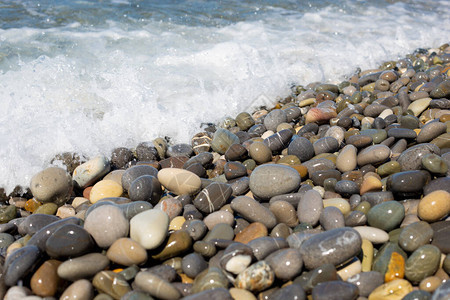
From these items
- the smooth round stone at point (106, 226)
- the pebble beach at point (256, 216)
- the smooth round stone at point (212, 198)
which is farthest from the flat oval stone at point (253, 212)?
the smooth round stone at point (106, 226)

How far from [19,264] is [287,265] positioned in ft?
4.88

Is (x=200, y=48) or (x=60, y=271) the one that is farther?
(x=200, y=48)

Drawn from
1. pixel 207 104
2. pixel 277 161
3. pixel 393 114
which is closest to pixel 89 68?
pixel 207 104

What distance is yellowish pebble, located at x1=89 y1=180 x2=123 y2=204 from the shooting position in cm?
326

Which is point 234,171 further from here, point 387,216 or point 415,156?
point 415,156

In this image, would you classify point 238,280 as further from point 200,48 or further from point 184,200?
point 200,48

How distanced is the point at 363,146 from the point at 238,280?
1.99 metres

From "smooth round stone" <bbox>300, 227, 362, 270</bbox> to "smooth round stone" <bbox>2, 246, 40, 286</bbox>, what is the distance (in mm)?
1530

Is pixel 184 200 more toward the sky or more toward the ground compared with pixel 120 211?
more toward the ground

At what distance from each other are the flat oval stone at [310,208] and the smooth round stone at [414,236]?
1.75 ft

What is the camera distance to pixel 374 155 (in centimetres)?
317

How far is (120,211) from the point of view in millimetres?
2354

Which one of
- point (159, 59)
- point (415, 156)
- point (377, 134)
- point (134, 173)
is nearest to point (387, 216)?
point (415, 156)

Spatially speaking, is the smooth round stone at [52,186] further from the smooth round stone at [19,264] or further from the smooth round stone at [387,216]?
the smooth round stone at [387,216]
